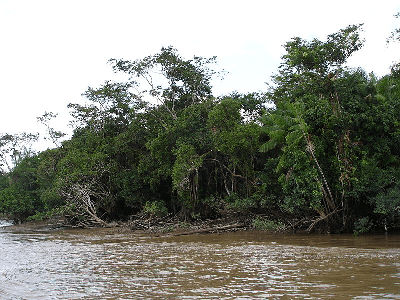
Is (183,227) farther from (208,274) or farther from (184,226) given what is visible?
(208,274)

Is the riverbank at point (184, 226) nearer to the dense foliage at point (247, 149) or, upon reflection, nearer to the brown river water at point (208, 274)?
the dense foliage at point (247, 149)

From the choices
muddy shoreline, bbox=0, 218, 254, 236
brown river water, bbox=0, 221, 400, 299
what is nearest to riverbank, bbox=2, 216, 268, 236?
muddy shoreline, bbox=0, 218, 254, 236

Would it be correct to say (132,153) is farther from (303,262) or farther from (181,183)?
(303,262)

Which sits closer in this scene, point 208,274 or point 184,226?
point 208,274

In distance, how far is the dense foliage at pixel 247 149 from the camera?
53.0 ft

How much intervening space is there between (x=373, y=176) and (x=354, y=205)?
2.05 metres

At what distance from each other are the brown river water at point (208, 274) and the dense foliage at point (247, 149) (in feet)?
14.5

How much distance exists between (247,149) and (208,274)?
12.8 metres

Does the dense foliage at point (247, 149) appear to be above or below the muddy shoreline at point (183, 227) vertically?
above

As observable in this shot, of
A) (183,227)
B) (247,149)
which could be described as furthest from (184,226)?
(247,149)

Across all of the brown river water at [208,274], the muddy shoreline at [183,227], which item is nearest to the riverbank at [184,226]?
the muddy shoreline at [183,227]

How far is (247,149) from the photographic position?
810 inches

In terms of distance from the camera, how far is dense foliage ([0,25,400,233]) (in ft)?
53.0

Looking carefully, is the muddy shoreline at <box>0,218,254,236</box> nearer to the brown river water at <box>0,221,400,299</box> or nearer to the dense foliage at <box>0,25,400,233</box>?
the dense foliage at <box>0,25,400,233</box>
